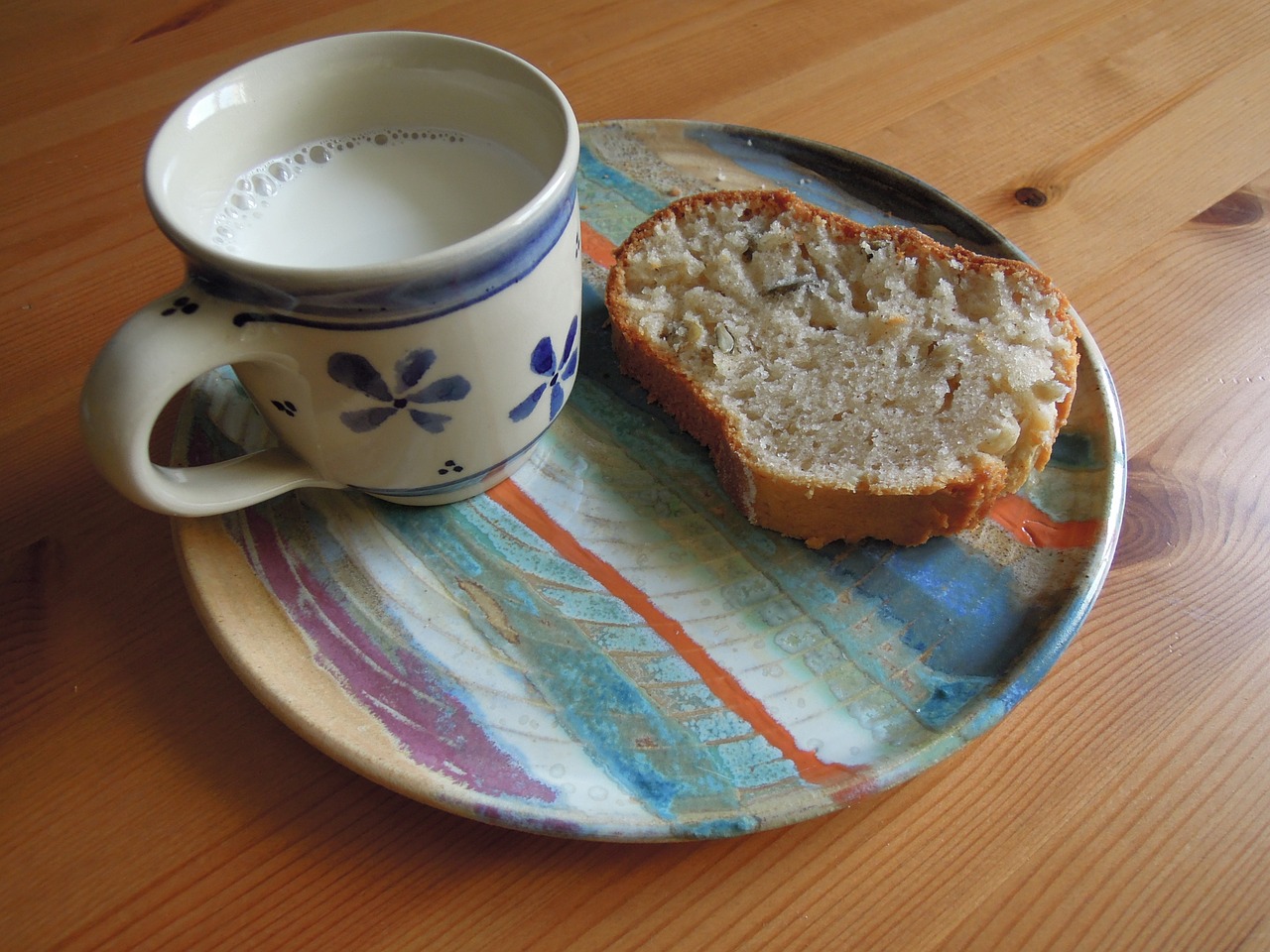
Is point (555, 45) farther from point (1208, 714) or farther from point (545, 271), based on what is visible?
point (1208, 714)

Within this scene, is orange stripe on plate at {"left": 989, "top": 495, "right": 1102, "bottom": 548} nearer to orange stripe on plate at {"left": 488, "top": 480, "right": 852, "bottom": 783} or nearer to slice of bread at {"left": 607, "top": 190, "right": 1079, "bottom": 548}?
slice of bread at {"left": 607, "top": 190, "right": 1079, "bottom": 548}

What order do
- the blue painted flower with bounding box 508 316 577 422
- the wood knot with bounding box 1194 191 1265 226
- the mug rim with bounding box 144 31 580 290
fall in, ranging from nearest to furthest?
the mug rim with bounding box 144 31 580 290, the blue painted flower with bounding box 508 316 577 422, the wood knot with bounding box 1194 191 1265 226

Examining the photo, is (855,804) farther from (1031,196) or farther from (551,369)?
(1031,196)

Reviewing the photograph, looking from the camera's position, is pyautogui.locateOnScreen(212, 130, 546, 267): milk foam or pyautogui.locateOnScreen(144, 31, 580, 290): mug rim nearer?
pyautogui.locateOnScreen(144, 31, 580, 290): mug rim

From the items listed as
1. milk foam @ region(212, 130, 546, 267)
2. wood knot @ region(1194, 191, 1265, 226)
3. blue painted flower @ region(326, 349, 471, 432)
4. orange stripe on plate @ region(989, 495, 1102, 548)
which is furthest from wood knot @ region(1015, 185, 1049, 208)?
blue painted flower @ region(326, 349, 471, 432)

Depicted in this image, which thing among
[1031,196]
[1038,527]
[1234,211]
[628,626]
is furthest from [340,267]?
[1234,211]

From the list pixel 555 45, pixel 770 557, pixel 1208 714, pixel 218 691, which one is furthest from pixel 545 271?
pixel 555 45

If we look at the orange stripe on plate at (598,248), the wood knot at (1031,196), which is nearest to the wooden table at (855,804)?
the wood knot at (1031,196)
